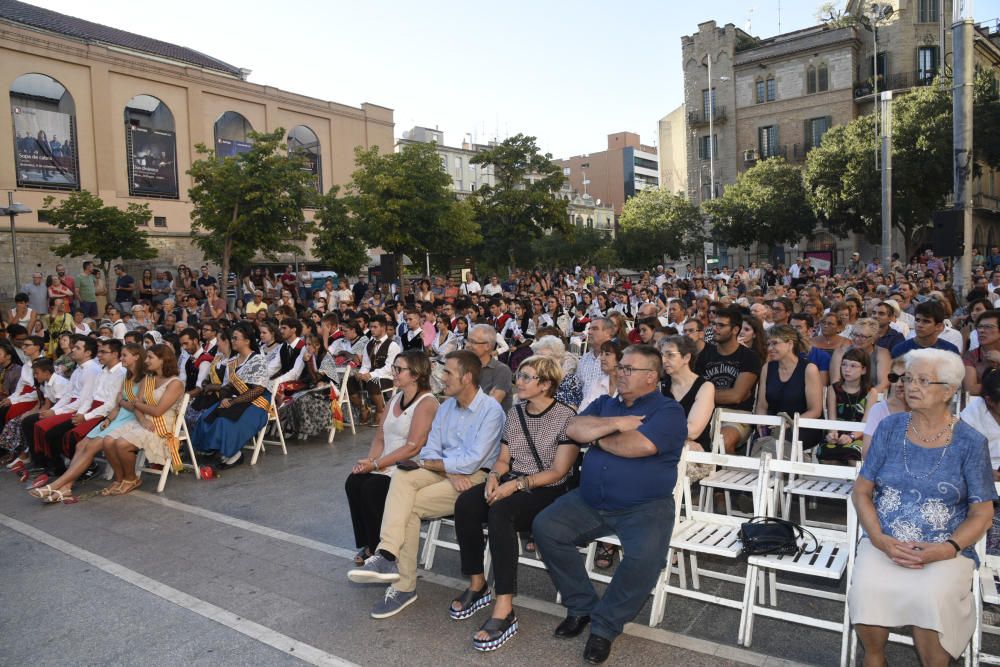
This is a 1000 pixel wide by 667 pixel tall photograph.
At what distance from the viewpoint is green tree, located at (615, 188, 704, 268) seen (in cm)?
4275

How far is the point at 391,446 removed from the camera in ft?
17.0

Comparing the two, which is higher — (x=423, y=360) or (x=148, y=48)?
(x=148, y=48)

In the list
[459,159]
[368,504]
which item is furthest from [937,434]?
[459,159]

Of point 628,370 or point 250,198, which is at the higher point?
point 250,198

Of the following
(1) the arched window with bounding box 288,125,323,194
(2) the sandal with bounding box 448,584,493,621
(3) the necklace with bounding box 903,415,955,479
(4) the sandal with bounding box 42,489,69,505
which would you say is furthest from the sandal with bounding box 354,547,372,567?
(1) the arched window with bounding box 288,125,323,194

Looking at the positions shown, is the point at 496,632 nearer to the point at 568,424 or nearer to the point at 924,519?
the point at 568,424

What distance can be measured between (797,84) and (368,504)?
4642cm

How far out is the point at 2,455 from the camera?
28.6ft

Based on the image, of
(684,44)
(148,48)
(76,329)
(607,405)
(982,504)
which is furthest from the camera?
(684,44)

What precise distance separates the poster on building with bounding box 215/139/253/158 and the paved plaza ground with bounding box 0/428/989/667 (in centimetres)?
2936

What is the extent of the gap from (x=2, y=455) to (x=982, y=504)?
9.62 meters

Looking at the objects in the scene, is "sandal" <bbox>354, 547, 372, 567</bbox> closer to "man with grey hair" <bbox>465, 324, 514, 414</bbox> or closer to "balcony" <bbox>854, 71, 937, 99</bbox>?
"man with grey hair" <bbox>465, 324, 514, 414</bbox>

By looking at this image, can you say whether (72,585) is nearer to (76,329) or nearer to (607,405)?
(607,405)

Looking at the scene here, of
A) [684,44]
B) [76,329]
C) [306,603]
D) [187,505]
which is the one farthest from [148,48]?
[306,603]
